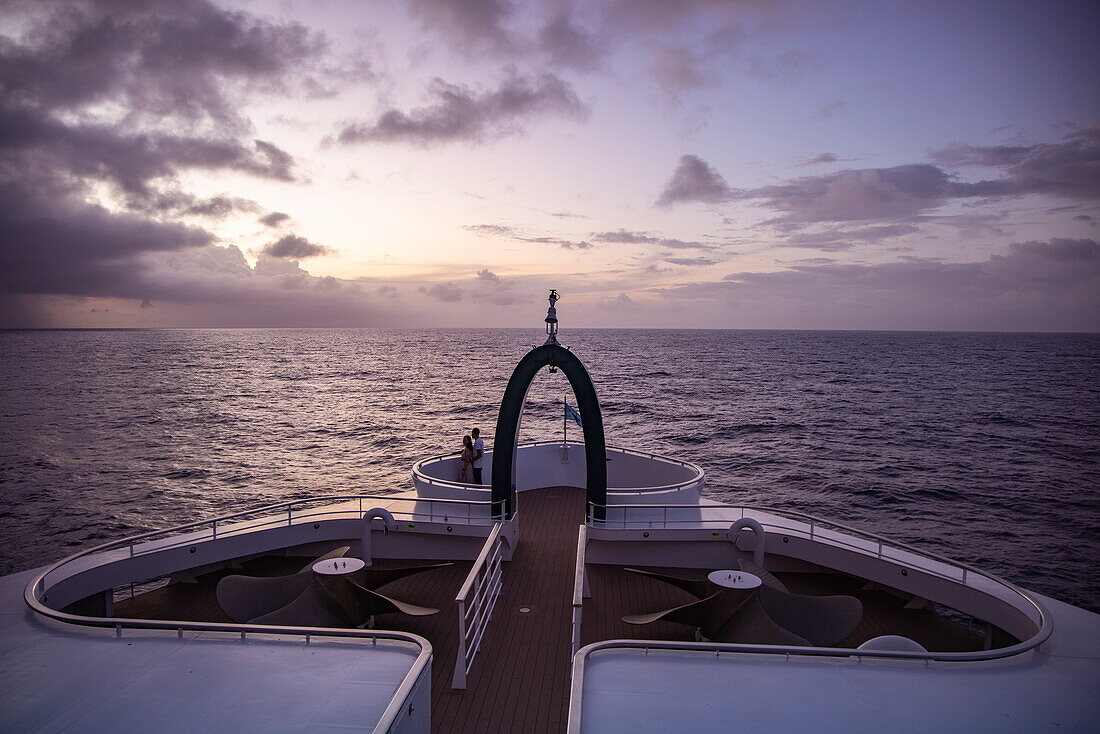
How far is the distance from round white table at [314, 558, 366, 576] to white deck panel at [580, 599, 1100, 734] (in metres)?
4.85

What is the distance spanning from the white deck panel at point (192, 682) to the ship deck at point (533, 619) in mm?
1913

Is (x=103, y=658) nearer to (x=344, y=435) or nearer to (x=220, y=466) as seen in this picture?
(x=220, y=466)

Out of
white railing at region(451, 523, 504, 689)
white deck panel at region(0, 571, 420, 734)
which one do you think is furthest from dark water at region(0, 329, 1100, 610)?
white deck panel at region(0, 571, 420, 734)

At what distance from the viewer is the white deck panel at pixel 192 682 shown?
5.65 metres

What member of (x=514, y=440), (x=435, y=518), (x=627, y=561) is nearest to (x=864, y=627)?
(x=627, y=561)

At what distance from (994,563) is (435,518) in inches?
913

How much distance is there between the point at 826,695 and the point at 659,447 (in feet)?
129

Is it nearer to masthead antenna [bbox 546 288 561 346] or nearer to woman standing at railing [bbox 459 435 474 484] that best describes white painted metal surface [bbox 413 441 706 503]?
woman standing at railing [bbox 459 435 474 484]

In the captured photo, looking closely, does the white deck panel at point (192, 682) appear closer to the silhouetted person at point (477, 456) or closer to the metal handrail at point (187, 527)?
the metal handrail at point (187, 527)

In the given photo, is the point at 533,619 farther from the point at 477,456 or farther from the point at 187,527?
the point at 187,527

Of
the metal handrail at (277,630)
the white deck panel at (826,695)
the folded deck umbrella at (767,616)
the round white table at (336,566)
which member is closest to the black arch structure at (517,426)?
the round white table at (336,566)

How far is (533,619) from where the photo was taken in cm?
1031

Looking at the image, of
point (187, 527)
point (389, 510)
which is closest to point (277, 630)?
point (187, 527)

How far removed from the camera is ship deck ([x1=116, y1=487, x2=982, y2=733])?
7996 mm
